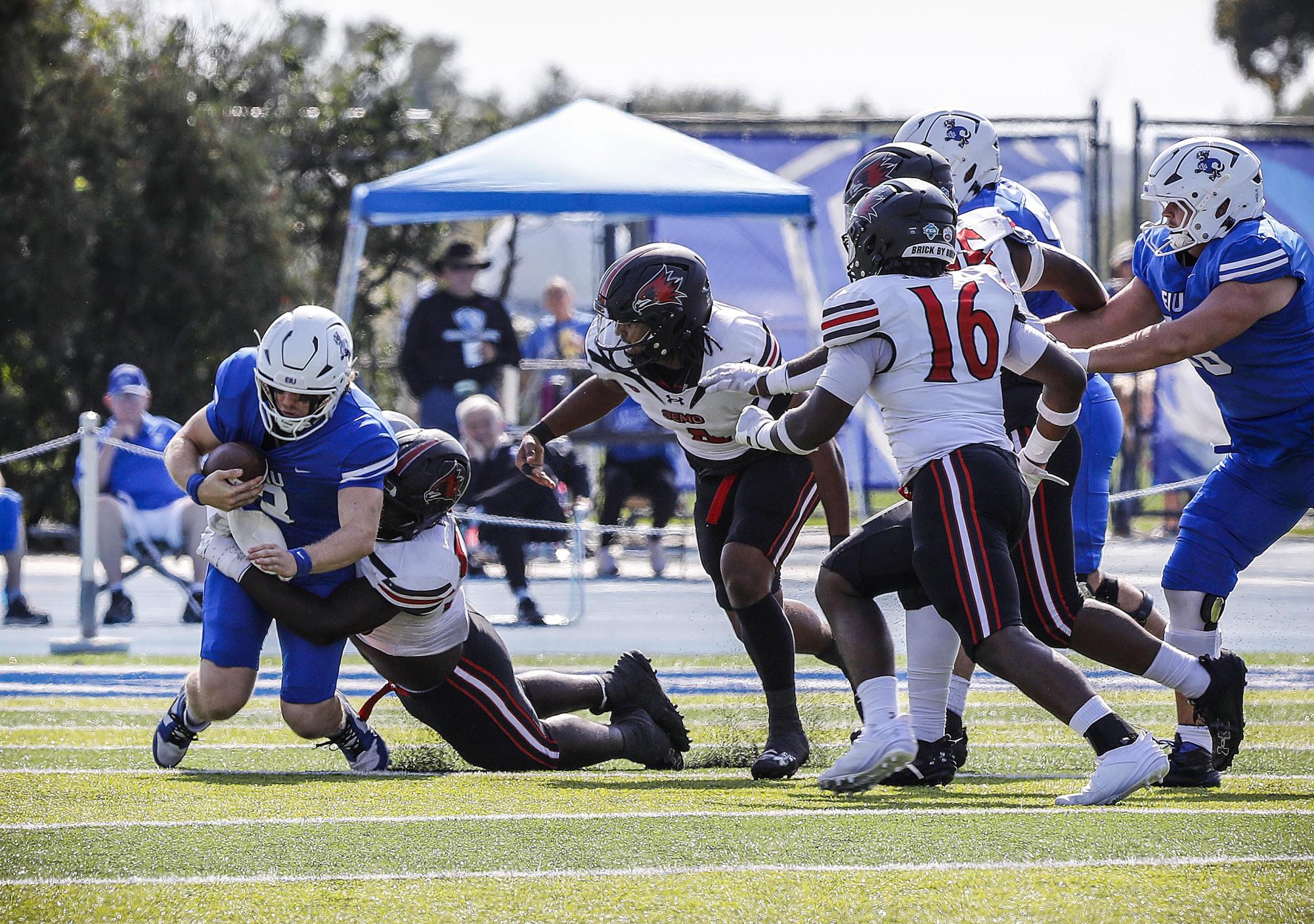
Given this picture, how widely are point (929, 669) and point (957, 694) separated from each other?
57cm

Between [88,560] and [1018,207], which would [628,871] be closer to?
[1018,207]

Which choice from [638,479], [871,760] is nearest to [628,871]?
[871,760]

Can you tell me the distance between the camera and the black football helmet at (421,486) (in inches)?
194

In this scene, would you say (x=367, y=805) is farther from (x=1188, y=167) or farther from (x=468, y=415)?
(x=468, y=415)

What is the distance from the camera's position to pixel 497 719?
16.3 feet

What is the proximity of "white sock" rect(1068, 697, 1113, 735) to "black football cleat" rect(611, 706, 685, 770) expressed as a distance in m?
1.56

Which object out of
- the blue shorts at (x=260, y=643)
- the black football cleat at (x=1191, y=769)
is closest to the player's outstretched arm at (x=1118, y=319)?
the black football cleat at (x=1191, y=769)

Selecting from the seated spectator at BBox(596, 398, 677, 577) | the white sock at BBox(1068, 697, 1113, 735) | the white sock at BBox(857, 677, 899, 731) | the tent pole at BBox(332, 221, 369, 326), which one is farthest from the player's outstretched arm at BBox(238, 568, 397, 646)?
the seated spectator at BBox(596, 398, 677, 577)

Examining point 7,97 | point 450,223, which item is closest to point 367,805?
point 7,97

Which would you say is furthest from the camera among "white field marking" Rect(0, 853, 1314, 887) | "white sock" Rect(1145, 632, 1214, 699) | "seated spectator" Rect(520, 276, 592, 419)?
"seated spectator" Rect(520, 276, 592, 419)

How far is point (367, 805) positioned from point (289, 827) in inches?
14.3

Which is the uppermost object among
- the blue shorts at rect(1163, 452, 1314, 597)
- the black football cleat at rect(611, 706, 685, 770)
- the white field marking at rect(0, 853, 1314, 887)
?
the blue shorts at rect(1163, 452, 1314, 597)

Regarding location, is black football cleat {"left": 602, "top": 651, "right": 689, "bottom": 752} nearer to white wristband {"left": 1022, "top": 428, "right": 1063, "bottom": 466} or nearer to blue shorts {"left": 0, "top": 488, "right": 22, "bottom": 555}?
white wristband {"left": 1022, "top": 428, "right": 1063, "bottom": 466}

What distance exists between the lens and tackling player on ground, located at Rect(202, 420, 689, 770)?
4879 mm
